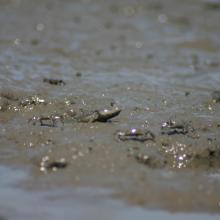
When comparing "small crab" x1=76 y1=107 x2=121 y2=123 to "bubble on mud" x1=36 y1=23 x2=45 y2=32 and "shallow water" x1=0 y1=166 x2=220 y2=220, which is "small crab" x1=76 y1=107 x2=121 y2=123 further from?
"bubble on mud" x1=36 y1=23 x2=45 y2=32

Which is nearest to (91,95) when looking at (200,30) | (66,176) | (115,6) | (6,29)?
(66,176)

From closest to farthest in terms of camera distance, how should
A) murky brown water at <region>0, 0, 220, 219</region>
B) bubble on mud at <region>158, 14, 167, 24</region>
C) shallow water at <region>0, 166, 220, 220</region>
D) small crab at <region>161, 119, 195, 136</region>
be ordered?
1. shallow water at <region>0, 166, 220, 220</region>
2. murky brown water at <region>0, 0, 220, 219</region>
3. small crab at <region>161, 119, 195, 136</region>
4. bubble on mud at <region>158, 14, 167, 24</region>

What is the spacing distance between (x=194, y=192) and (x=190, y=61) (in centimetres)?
293

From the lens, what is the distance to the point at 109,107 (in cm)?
480

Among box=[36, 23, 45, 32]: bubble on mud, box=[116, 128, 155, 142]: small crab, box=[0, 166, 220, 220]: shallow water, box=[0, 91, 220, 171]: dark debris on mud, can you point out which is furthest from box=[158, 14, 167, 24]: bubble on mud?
box=[0, 166, 220, 220]: shallow water

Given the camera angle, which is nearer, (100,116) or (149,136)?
(149,136)

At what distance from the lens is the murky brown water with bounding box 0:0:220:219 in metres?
3.53

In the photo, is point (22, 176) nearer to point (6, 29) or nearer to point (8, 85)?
point (8, 85)

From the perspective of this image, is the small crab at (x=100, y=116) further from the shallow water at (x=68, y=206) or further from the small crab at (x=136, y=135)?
the shallow water at (x=68, y=206)

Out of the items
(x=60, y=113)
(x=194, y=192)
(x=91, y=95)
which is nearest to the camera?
(x=194, y=192)

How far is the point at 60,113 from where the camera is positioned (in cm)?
463

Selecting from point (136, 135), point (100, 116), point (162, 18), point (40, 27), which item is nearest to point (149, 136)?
point (136, 135)

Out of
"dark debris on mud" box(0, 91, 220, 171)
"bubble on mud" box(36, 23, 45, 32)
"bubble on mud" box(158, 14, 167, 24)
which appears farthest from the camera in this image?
"bubble on mud" box(158, 14, 167, 24)

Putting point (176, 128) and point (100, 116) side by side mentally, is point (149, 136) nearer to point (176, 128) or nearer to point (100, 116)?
point (176, 128)
